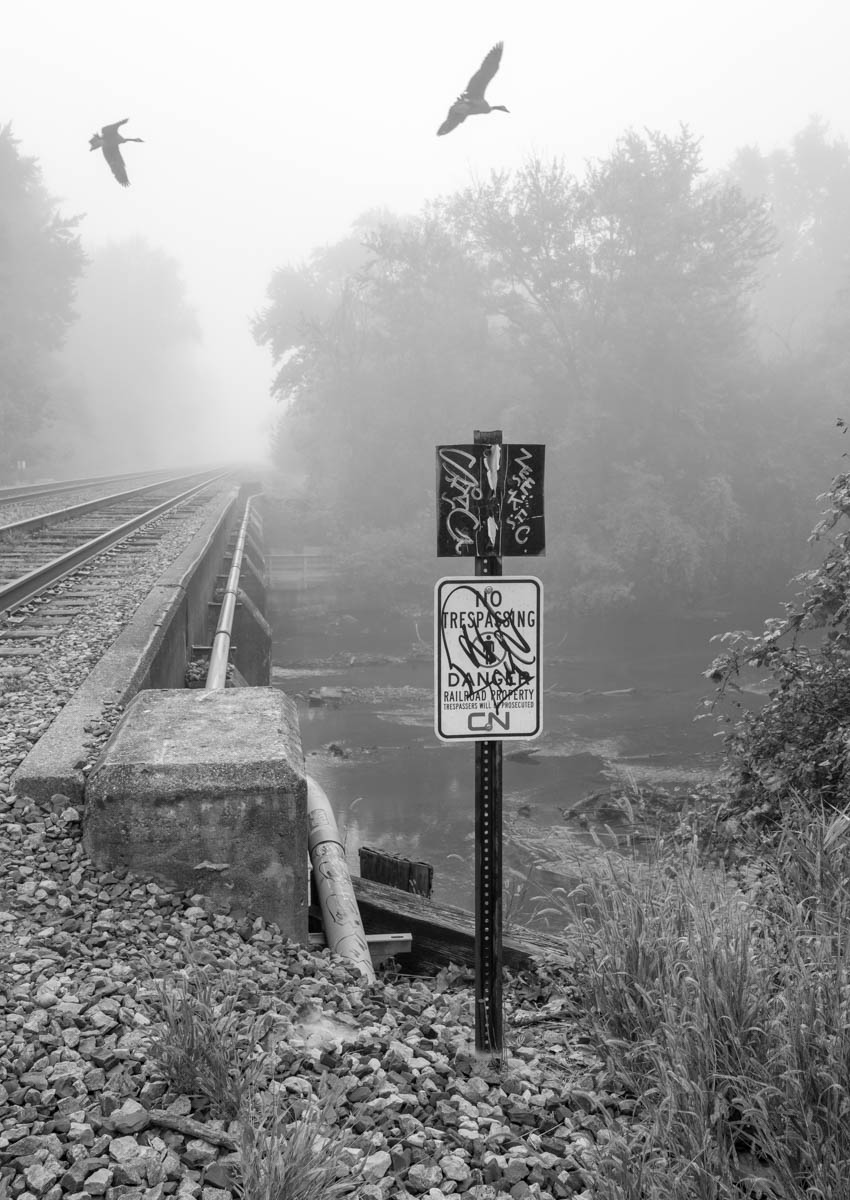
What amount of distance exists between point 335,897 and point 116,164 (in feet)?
32.0

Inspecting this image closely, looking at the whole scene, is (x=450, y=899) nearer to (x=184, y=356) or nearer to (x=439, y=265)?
(x=439, y=265)

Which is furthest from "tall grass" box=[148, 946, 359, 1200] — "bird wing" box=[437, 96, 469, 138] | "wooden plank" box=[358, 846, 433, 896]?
"bird wing" box=[437, 96, 469, 138]

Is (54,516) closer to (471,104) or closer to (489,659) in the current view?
(471,104)

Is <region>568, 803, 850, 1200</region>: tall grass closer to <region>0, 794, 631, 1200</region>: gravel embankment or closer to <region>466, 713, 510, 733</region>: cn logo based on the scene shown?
<region>0, 794, 631, 1200</region>: gravel embankment

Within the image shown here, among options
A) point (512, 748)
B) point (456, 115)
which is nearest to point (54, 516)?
point (512, 748)

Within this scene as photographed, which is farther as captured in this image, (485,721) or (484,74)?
(484,74)

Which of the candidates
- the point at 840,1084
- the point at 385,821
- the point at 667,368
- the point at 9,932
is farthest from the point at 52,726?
the point at 667,368

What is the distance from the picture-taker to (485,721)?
3.04 meters

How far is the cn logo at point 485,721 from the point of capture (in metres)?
3.03

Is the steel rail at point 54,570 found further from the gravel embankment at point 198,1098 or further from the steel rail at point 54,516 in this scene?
the gravel embankment at point 198,1098

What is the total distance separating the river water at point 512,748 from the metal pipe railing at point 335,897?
137 centimetres

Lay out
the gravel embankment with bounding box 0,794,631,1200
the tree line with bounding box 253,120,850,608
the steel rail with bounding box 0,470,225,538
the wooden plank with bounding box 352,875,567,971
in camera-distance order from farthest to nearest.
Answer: the tree line with bounding box 253,120,850,608 → the steel rail with bounding box 0,470,225,538 → the wooden plank with bounding box 352,875,567,971 → the gravel embankment with bounding box 0,794,631,1200

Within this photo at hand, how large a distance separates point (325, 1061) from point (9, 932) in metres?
1.22

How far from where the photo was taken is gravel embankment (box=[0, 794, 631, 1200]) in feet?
7.68
